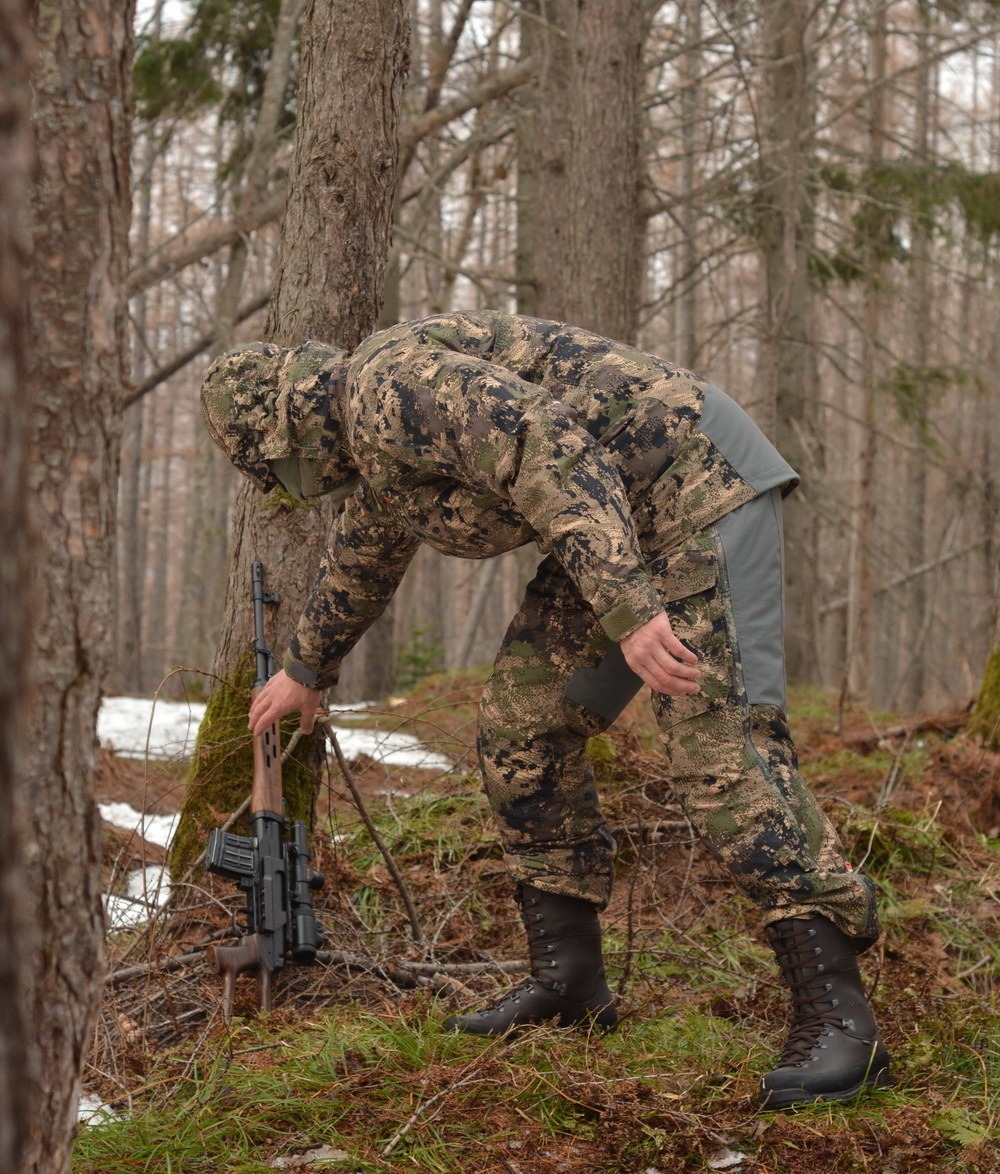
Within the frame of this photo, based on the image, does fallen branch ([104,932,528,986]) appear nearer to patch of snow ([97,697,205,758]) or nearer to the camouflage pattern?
the camouflage pattern

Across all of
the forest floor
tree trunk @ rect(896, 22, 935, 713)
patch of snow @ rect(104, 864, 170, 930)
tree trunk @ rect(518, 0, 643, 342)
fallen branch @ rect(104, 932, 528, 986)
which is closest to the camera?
the forest floor

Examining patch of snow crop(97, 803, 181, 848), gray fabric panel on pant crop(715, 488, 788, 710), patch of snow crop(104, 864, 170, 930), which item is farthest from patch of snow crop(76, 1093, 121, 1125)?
patch of snow crop(97, 803, 181, 848)

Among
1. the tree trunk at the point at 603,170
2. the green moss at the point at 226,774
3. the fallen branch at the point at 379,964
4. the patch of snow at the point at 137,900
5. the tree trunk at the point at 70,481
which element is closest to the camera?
the tree trunk at the point at 70,481

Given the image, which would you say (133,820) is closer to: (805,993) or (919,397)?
(805,993)

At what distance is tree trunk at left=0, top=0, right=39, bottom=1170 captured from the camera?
1151mm

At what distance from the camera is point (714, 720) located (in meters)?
3.07

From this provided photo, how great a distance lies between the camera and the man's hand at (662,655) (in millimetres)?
2732

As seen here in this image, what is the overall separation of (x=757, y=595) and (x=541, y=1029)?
124 centimetres

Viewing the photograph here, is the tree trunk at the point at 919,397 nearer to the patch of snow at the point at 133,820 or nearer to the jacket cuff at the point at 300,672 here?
the patch of snow at the point at 133,820

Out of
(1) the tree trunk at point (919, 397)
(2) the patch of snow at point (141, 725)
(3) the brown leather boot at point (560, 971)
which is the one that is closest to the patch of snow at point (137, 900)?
(3) the brown leather boot at point (560, 971)

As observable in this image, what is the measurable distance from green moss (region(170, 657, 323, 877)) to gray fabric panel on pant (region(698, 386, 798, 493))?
1.74 m

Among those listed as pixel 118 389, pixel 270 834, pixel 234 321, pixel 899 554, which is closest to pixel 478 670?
pixel 234 321

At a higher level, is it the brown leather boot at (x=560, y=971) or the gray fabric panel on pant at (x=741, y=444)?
the gray fabric panel on pant at (x=741, y=444)

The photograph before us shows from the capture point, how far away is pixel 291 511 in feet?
13.6
